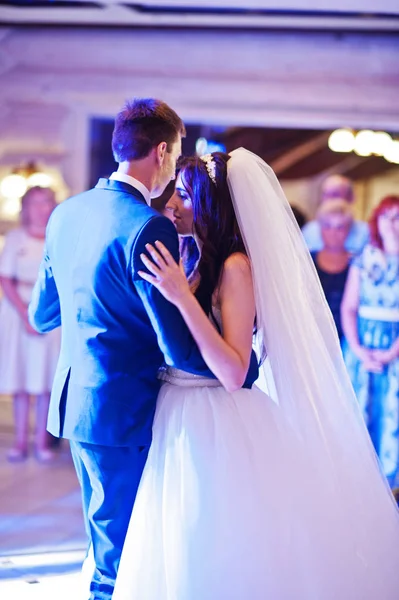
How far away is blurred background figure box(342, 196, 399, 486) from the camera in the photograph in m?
4.17

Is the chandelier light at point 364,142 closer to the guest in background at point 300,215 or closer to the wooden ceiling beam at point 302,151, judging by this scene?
the wooden ceiling beam at point 302,151

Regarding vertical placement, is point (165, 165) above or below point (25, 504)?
above

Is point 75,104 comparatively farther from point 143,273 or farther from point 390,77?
point 143,273

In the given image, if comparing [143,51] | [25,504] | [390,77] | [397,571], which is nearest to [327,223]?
[390,77]

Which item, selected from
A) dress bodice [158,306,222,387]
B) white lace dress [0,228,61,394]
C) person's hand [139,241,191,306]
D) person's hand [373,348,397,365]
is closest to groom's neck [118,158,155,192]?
person's hand [139,241,191,306]

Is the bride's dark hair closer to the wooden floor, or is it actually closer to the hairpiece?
the hairpiece

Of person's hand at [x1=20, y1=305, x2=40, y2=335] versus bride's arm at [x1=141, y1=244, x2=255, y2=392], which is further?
person's hand at [x1=20, y1=305, x2=40, y2=335]

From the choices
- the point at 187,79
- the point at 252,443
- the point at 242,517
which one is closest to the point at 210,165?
the point at 252,443

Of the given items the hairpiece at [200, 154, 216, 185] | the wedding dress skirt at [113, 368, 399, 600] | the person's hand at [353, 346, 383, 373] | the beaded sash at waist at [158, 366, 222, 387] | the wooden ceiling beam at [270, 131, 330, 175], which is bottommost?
the wedding dress skirt at [113, 368, 399, 600]

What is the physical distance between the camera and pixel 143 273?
5.82 feet

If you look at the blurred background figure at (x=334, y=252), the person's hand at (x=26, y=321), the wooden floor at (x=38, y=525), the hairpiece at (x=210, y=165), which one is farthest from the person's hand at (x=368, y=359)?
the hairpiece at (x=210, y=165)

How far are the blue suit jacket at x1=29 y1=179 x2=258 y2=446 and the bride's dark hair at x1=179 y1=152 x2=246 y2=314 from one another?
0.66 feet

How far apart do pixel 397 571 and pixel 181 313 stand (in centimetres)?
101

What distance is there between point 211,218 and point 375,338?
244 cm
